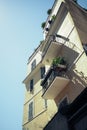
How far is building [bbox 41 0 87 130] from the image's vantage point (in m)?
10.1

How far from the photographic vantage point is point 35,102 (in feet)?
64.5

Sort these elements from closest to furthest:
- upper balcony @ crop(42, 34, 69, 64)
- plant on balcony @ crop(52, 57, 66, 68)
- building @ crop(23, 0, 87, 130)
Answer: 1. building @ crop(23, 0, 87, 130)
2. plant on balcony @ crop(52, 57, 66, 68)
3. upper balcony @ crop(42, 34, 69, 64)

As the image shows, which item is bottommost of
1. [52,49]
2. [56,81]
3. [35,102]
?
[35,102]

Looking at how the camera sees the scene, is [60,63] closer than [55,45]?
Yes

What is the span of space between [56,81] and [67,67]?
139 cm

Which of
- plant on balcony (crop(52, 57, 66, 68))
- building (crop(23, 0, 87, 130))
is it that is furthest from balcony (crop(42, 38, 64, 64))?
plant on balcony (crop(52, 57, 66, 68))

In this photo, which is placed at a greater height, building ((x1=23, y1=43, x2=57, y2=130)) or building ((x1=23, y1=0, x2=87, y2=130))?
building ((x1=23, y1=0, x2=87, y2=130))

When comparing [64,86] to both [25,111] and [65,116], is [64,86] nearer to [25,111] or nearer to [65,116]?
[65,116]

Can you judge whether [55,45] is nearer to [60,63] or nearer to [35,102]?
[60,63]

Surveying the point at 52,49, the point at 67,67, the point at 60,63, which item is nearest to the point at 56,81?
the point at 67,67

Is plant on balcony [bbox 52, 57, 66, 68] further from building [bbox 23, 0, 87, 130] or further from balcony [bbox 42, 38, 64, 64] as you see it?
A: balcony [bbox 42, 38, 64, 64]

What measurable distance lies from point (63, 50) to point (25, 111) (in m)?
8.19

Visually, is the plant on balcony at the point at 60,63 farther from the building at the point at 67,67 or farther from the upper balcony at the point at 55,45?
the upper balcony at the point at 55,45

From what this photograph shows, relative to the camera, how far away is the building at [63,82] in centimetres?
976
